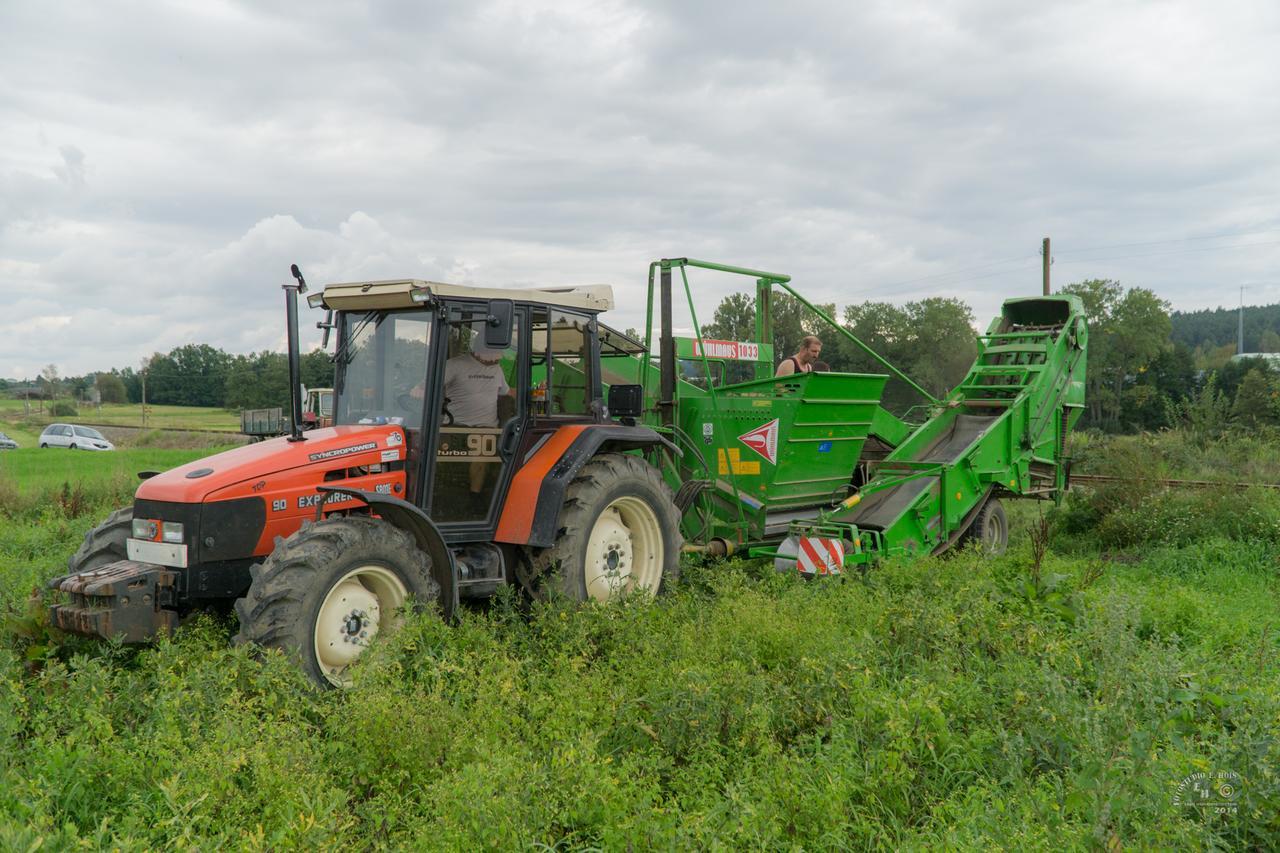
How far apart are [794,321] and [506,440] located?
945 cm

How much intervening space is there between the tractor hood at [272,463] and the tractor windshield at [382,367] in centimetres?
16

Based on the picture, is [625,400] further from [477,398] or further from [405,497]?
[405,497]

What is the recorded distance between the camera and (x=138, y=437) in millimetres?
38469

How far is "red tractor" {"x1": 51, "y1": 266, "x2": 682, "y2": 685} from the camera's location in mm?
4867

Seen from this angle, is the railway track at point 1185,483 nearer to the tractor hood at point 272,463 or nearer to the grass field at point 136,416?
the tractor hood at point 272,463

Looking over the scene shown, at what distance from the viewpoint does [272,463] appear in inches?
211

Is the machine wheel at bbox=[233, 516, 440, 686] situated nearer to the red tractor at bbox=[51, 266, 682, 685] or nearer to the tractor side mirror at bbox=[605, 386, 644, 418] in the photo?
the red tractor at bbox=[51, 266, 682, 685]

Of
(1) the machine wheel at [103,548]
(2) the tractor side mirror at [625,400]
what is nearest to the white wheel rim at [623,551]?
(2) the tractor side mirror at [625,400]

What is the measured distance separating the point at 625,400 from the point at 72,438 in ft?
119

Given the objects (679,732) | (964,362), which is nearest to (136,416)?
(964,362)

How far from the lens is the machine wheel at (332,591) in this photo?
4621 mm

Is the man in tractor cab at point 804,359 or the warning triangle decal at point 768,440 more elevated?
the man in tractor cab at point 804,359

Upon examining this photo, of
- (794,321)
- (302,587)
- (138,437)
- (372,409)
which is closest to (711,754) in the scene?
(302,587)

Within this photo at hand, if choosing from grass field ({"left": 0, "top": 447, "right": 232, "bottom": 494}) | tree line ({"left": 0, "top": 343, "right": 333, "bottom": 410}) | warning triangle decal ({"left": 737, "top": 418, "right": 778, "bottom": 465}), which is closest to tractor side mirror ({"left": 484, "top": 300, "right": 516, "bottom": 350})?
warning triangle decal ({"left": 737, "top": 418, "right": 778, "bottom": 465})
